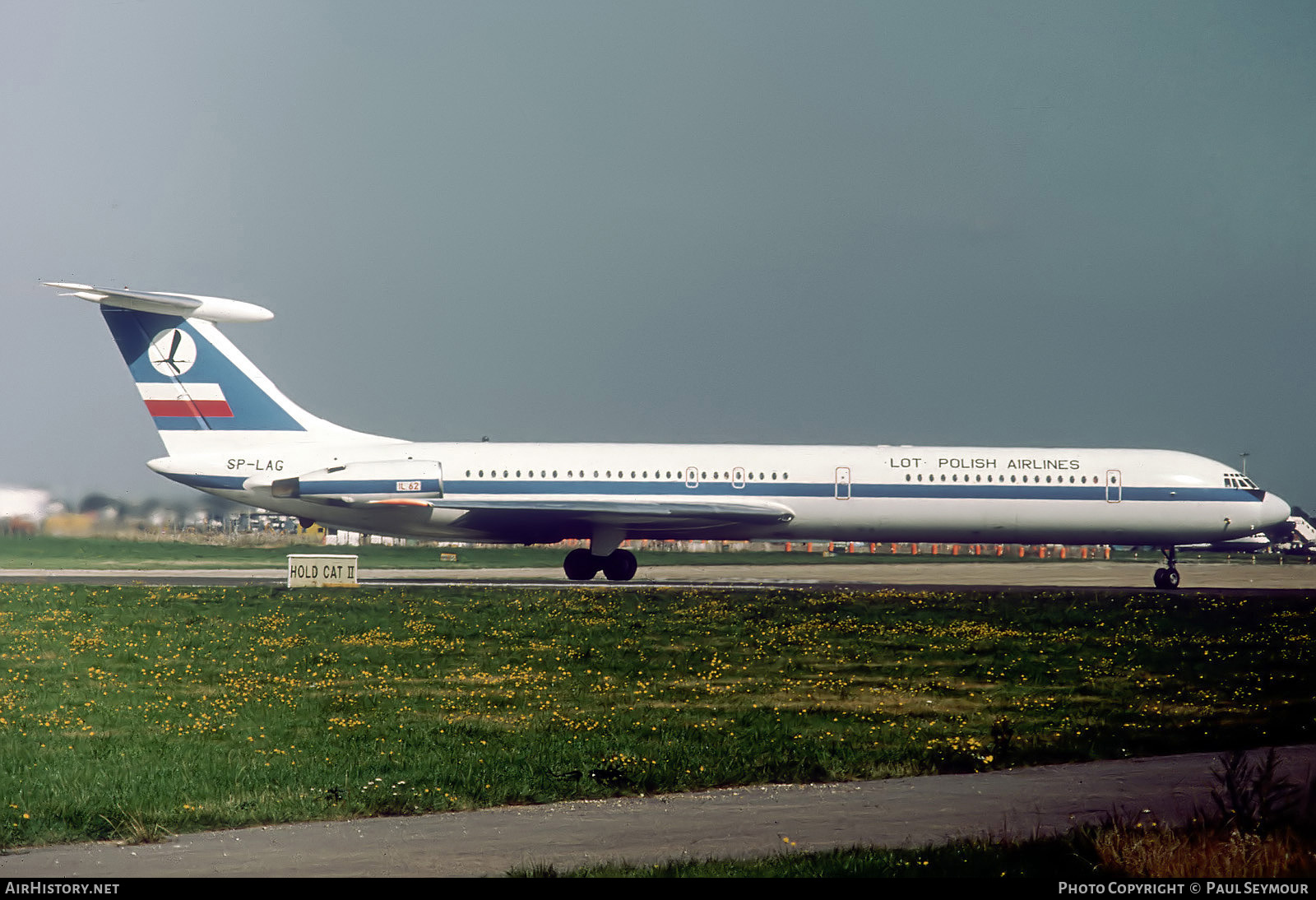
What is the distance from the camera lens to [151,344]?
115ft

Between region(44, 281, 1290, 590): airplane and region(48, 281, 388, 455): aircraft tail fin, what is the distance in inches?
1.7

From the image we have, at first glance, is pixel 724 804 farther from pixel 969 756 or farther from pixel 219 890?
pixel 219 890

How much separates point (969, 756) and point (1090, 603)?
18.2 meters

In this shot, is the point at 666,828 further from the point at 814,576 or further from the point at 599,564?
the point at 814,576

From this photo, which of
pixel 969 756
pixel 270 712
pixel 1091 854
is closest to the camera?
pixel 1091 854

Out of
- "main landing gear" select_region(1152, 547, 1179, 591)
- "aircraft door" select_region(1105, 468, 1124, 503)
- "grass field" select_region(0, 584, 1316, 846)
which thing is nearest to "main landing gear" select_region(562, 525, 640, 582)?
"grass field" select_region(0, 584, 1316, 846)

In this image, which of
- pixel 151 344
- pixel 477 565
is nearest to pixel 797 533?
pixel 477 565

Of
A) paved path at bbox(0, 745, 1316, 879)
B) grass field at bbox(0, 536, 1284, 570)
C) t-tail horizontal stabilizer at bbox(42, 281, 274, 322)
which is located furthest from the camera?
grass field at bbox(0, 536, 1284, 570)

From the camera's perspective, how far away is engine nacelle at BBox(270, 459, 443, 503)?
34.8m

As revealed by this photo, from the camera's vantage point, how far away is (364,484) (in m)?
34.9

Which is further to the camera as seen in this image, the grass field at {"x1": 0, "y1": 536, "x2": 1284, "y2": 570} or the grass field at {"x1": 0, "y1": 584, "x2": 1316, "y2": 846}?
the grass field at {"x1": 0, "y1": 536, "x2": 1284, "y2": 570}

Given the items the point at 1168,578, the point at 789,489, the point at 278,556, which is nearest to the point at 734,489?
the point at 789,489

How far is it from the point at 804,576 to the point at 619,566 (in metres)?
6.81

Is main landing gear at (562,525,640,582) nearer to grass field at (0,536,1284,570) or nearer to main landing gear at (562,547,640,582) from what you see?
main landing gear at (562,547,640,582)
